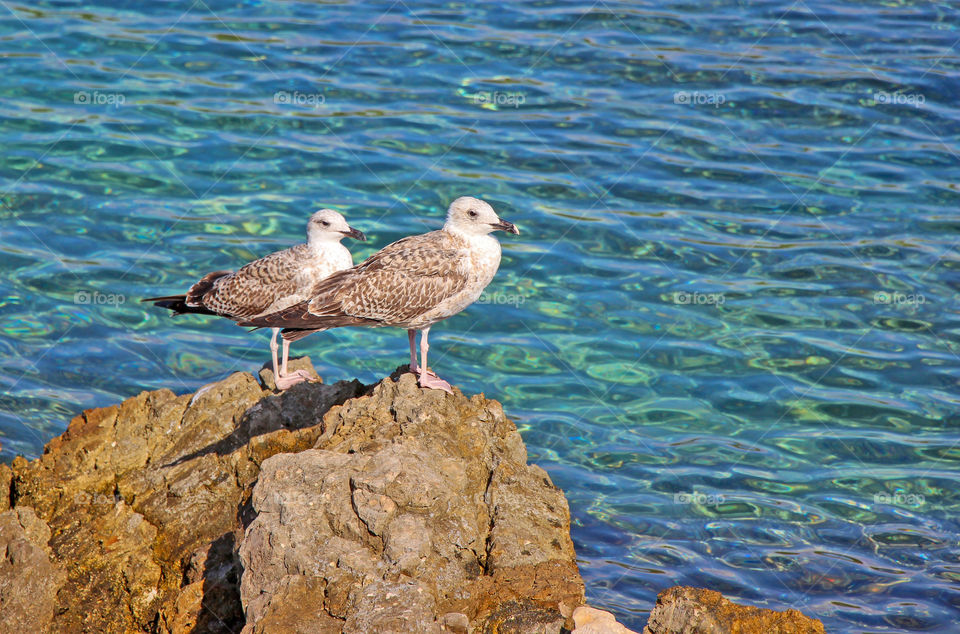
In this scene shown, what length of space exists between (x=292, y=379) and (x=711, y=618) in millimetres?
3600

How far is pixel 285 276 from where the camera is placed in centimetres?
841

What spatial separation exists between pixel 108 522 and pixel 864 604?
5254mm

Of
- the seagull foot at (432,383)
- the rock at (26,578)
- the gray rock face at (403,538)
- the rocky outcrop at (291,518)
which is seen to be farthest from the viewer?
the seagull foot at (432,383)

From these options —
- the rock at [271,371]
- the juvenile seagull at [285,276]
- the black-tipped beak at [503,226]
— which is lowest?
the rock at [271,371]

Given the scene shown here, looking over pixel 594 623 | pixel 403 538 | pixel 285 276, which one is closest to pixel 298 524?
pixel 403 538

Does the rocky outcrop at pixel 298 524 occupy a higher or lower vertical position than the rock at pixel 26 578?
higher

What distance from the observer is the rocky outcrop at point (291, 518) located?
4984mm

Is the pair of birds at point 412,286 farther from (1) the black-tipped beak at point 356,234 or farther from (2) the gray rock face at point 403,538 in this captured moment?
(2) the gray rock face at point 403,538

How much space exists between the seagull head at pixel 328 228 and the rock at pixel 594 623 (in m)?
4.14

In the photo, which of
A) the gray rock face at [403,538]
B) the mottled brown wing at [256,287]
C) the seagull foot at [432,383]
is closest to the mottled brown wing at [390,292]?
the seagull foot at [432,383]

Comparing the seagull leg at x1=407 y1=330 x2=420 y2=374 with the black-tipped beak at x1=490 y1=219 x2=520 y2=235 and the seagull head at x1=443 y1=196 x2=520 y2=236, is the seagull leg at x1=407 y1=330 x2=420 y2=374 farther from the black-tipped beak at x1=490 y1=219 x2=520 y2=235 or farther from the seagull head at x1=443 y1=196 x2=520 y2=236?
the black-tipped beak at x1=490 y1=219 x2=520 y2=235

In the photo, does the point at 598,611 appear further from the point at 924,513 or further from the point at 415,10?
the point at 415,10

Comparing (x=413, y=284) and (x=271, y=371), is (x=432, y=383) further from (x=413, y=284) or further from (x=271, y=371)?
(x=271, y=371)

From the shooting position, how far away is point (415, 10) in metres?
18.0
